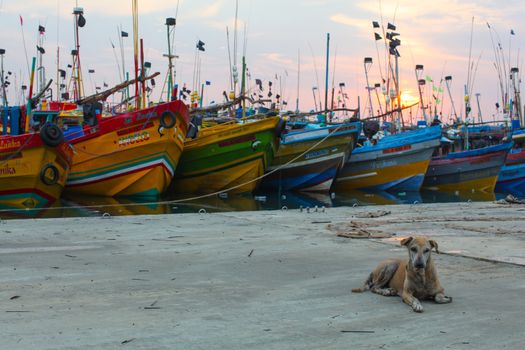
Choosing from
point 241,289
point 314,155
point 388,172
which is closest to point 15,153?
point 314,155

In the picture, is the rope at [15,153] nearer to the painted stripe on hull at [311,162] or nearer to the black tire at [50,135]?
the black tire at [50,135]

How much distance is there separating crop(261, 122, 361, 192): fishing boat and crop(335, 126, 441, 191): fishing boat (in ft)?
5.58

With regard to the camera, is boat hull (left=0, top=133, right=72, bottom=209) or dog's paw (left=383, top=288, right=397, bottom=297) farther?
boat hull (left=0, top=133, right=72, bottom=209)

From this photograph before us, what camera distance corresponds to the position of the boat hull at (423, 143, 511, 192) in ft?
95.1

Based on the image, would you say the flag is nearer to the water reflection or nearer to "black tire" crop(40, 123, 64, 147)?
the water reflection

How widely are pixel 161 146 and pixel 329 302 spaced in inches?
644

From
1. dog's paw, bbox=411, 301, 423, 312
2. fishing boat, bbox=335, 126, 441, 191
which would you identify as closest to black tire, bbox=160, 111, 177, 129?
fishing boat, bbox=335, 126, 441, 191

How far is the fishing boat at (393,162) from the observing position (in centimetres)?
2723

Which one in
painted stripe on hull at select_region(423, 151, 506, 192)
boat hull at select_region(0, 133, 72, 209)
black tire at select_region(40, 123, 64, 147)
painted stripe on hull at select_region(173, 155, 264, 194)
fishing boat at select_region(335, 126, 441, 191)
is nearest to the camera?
black tire at select_region(40, 123, 64, 147)

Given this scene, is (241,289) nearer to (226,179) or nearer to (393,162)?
(226,179)

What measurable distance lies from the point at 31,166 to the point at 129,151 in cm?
353

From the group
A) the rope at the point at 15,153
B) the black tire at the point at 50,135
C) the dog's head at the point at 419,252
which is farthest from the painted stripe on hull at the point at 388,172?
the dog's head at the point at 419,252

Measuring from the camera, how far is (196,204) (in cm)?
1969

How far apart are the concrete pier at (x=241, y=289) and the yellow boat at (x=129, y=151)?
10644mm
